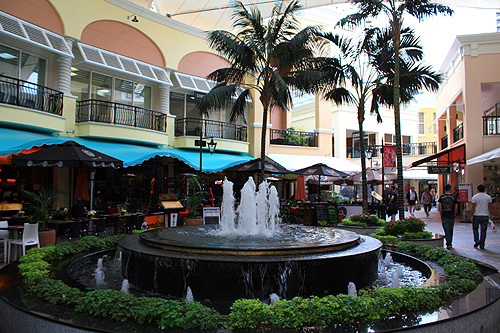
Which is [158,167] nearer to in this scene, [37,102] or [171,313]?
[37,102]

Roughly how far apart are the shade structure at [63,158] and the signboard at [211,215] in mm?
→ 4124

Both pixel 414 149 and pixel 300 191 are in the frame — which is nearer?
pixel 300 191

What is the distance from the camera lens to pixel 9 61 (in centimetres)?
1481

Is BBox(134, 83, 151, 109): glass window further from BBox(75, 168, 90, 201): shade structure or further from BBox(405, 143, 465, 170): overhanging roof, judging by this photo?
BBox(405, 143, 465, 170): overhanging roof

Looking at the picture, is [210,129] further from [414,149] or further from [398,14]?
[414,149]

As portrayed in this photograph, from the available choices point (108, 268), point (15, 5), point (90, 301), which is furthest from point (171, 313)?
point (15, 5)

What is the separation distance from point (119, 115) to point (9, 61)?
16.4ft

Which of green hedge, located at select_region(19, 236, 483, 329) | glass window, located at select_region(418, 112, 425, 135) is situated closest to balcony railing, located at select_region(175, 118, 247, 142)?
green hedge, located at select_region(19, 236, 483, 329)

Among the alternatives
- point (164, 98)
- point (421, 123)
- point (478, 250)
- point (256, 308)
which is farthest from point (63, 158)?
point (421, 123)

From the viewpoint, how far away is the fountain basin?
5367 mm

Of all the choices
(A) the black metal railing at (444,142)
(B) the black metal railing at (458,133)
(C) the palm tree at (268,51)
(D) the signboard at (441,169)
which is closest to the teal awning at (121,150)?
(C) the palm tree at (268,51)

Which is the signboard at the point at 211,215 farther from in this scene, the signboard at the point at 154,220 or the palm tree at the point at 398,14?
the palm tree at the point at 398,14

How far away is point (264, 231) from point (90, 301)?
475cm

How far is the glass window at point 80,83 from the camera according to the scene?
17609mm
